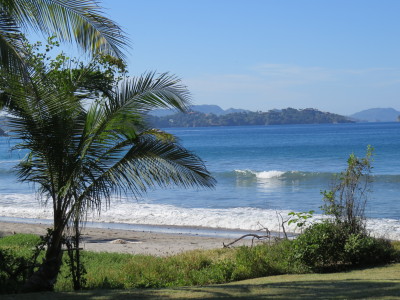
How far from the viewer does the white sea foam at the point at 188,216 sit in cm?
1975

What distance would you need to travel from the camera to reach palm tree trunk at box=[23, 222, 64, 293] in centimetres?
830

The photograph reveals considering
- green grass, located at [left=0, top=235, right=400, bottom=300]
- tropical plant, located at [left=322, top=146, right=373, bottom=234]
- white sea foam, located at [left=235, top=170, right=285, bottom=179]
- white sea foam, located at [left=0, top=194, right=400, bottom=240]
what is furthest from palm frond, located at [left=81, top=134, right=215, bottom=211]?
white sea foam, located at [left=235, top=170, right=285, bottom=179]

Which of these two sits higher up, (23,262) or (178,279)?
(23,262)

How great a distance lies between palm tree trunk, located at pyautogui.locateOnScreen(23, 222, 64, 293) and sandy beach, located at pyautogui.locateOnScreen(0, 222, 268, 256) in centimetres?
614

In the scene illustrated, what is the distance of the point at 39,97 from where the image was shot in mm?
8352

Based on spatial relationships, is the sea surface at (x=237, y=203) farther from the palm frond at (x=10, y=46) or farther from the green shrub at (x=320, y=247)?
the palm frond at (x=10, y=46)

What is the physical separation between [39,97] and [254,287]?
12.7 feet

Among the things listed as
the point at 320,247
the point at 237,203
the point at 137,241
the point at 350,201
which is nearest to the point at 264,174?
the point at 237,203

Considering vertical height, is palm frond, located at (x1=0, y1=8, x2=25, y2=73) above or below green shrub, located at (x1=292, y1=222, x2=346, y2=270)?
above

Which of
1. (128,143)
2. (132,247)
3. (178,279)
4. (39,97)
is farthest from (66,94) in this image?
(132,247)

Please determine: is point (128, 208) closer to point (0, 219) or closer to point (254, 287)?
point (0, 219)

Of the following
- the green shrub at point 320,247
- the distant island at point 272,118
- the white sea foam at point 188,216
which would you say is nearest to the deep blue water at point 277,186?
the white sea foam at point 188,216

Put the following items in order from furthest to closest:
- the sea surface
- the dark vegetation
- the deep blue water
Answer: the deep blue water < the sea surface < the dark vegetation

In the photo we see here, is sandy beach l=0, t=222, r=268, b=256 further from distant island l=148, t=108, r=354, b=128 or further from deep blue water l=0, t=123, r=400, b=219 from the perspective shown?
distant island l=148, t=108, r=354, b=128
